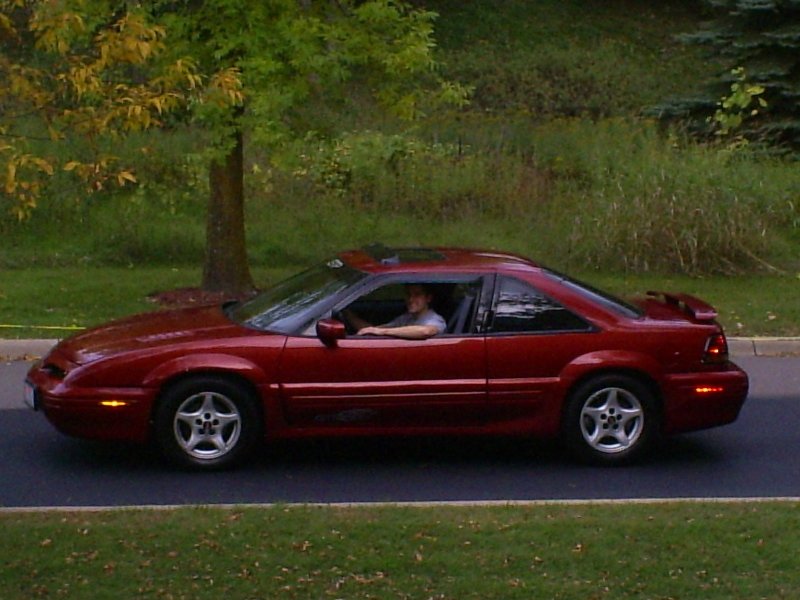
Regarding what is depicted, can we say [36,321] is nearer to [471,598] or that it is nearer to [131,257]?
[131,257]

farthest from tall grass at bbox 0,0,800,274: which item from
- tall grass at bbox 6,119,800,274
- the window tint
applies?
the window tint

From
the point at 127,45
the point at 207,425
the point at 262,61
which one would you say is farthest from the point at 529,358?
the point at 262,61

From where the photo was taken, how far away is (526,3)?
37969 millimetres

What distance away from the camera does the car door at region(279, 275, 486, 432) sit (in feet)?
27.3

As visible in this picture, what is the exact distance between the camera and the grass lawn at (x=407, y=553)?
5777 mm

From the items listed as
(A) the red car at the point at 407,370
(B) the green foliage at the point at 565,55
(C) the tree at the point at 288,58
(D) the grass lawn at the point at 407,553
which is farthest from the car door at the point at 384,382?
(B) the green foliage at the point at 565,55

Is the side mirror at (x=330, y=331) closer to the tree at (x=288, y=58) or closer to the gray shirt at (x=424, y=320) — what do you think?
the gray shirt at (x=424, y=320)

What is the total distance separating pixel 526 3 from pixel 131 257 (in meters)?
21.9

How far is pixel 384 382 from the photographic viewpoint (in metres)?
8.35

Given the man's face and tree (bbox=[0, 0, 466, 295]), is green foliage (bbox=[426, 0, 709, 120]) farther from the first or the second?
the man's face

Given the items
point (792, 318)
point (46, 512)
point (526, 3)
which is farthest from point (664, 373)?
point (526, 3)

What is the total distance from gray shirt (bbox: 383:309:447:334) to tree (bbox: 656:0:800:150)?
1593 centimetres

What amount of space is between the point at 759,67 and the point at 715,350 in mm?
17018

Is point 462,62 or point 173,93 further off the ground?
point 462,62
